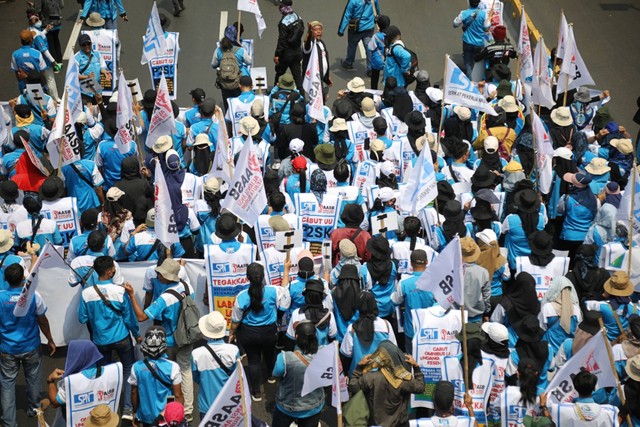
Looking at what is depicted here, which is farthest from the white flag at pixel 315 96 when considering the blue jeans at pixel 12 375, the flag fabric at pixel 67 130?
the blue jeans at pixel 12 375

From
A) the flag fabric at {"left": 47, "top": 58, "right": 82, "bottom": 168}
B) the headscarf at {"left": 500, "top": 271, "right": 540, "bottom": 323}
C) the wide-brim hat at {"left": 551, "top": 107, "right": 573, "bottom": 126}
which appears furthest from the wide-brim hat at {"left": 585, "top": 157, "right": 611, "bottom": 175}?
the flag fabric at {"left": 47, "top": 58, "right": 82, "bottom": 168}

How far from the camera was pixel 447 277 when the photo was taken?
936 centimetres

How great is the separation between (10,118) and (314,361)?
7.98 meters

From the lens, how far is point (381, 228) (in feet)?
37.0

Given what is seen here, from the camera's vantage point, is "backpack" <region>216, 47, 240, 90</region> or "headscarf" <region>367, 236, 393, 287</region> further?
"backpack" <region>216, 47, 240, 90</region>

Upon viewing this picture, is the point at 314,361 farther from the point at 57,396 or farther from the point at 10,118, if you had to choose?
the point at 10,118

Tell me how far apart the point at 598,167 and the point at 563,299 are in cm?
323

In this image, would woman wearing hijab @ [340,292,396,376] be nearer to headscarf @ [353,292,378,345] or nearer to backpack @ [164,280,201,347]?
headscarf @ [353,292,378,345]

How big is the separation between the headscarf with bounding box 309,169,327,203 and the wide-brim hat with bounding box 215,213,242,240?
57.5 inches

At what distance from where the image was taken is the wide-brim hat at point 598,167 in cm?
1254

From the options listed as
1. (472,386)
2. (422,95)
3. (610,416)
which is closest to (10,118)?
(422,95)

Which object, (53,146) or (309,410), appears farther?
(53,146)

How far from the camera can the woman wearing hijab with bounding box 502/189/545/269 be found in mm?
11406

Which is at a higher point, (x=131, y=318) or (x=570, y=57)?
(x=570, y=57)
